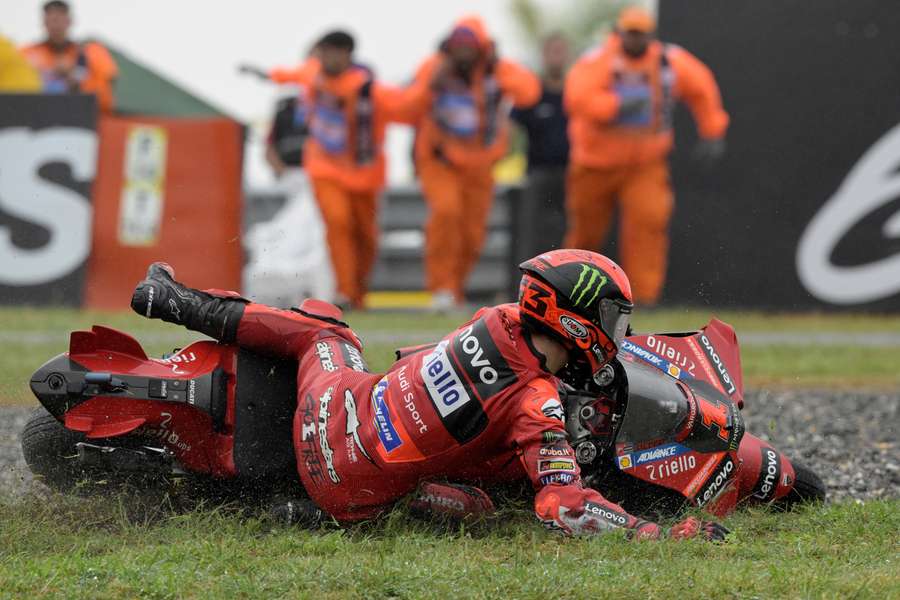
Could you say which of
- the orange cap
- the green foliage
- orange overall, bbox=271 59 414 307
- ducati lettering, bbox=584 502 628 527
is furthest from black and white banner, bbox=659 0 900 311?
the green foliage

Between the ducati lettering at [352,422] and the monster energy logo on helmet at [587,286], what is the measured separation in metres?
1.01

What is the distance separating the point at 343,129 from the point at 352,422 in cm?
911

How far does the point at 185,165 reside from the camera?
15.0 meters

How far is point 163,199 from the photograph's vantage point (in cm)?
1481

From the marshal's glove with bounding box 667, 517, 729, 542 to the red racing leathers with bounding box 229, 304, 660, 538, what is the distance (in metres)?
0.12

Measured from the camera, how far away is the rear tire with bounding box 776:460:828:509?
646cm

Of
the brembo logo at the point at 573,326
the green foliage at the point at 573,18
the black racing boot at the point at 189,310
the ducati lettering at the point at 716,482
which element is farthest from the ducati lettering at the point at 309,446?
the green foliage at the point at 573,18

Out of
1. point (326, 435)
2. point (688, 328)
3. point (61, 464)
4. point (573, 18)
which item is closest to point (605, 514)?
point (326, 435)

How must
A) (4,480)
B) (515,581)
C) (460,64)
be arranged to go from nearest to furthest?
(515,581) < (4,480) < (460,64)

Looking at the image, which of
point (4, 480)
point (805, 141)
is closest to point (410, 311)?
point (805, 141)

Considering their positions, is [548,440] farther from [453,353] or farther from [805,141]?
[805,141]

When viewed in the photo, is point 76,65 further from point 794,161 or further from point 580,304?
point 580,304

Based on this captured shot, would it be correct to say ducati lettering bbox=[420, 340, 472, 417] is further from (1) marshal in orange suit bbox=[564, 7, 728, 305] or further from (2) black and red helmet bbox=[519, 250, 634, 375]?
(1) marshal in orange suit bbox=[564, 7, 728, 305]

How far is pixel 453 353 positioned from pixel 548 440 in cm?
54
